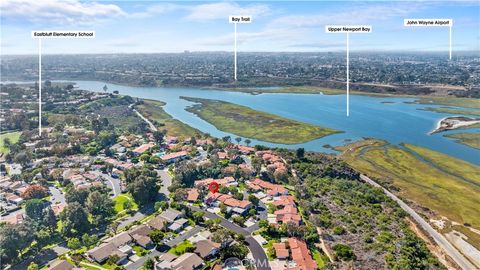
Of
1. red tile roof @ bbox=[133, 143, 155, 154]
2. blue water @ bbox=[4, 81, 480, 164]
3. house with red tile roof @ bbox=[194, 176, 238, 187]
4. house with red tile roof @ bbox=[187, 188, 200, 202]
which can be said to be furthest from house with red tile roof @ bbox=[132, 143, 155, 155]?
blue water @ bbox=[4, 81, 480, 164]

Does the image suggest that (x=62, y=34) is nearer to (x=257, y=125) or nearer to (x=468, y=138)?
(x=257, y=125)

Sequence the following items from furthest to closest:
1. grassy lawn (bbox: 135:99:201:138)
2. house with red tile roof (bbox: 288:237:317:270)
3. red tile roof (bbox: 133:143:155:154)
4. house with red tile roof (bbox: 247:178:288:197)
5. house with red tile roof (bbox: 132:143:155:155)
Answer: grassy lawn (bbox: 135:99:201:138)
red tile roof (bbox: 133:143:155:154)
house with red tile roof (bbox: 132:143:155:155)
house with red tile roof (bbox: 247:178:288:197)
house with red tile roof (bbox: 288:237:317:270)

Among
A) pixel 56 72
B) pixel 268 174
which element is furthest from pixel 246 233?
pixel 56 72

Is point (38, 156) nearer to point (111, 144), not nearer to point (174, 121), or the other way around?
point (111, 144)

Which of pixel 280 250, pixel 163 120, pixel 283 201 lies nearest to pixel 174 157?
pixel 283 201

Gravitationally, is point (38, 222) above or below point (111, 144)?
below

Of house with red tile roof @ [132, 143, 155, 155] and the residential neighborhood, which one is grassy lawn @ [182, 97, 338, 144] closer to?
the residential neighborhood
